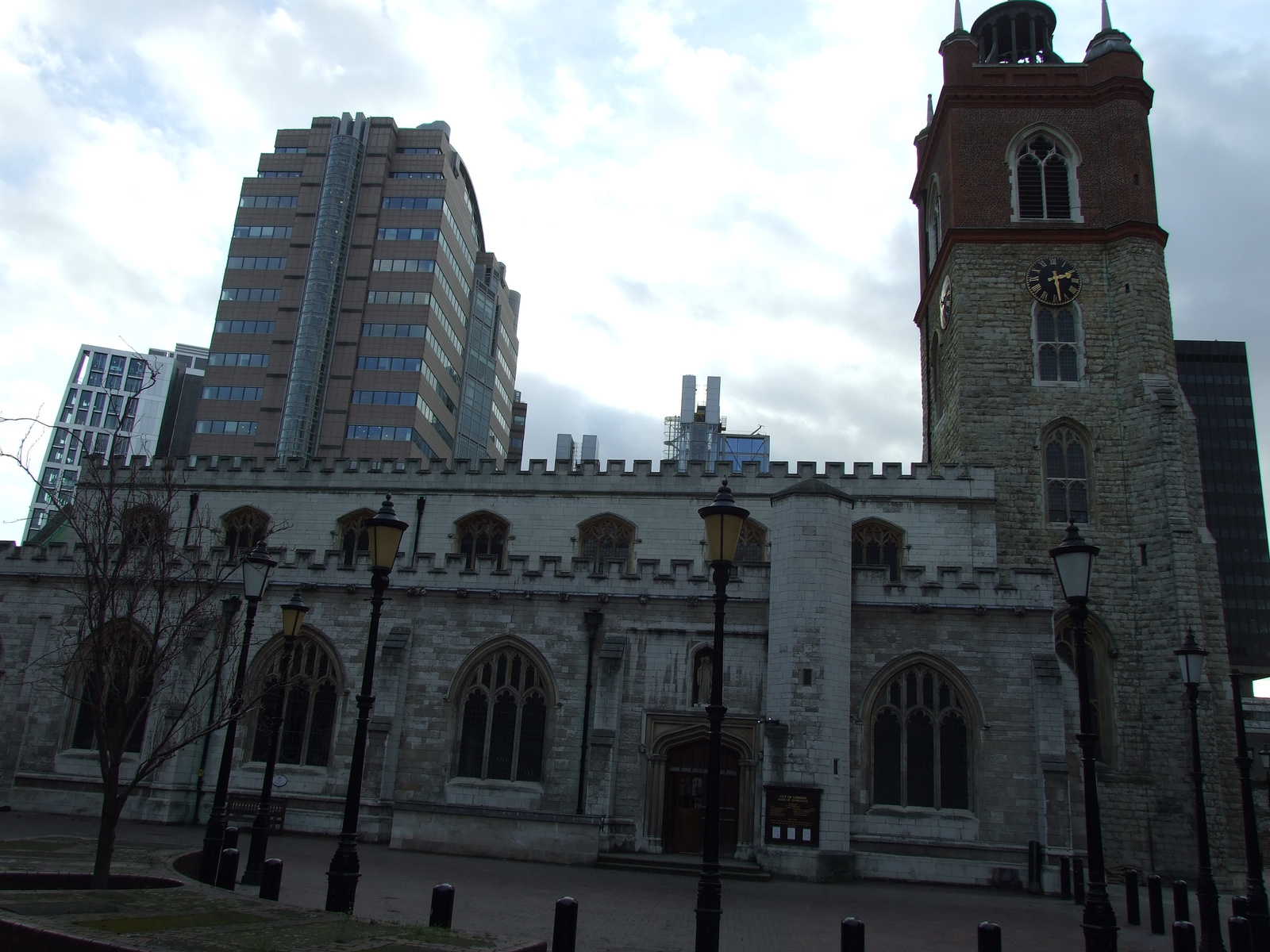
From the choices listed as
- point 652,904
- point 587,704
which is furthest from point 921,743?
point 652,904

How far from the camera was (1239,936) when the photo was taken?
12867 mm

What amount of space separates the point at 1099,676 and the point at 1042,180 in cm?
1788

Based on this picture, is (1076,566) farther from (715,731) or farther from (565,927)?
(565,927)

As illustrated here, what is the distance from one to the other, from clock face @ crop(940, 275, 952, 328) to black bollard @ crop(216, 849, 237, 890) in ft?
94.8

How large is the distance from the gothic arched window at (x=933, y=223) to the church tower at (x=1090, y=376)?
0.64ft

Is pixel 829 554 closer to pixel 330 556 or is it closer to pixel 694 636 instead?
pixel 694 636

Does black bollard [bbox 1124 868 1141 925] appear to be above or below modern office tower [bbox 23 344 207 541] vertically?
below

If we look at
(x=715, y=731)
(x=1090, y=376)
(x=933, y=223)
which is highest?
(x=933, y=223)

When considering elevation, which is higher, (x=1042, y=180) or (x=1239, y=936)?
(x=1042, y=180)

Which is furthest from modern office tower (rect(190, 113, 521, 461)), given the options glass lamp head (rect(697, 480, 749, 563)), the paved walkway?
glass lamp head (rect(697, 480, 749, 563))

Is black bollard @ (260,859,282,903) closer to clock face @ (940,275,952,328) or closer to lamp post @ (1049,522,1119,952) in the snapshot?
lamp post @ (1049,522,1119,952)

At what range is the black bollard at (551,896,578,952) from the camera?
34.8ft

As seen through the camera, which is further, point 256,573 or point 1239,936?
point 256,573

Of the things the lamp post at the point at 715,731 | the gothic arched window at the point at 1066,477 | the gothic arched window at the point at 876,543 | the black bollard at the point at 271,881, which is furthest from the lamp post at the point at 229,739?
the gothic arched window at the point at 1066,477
